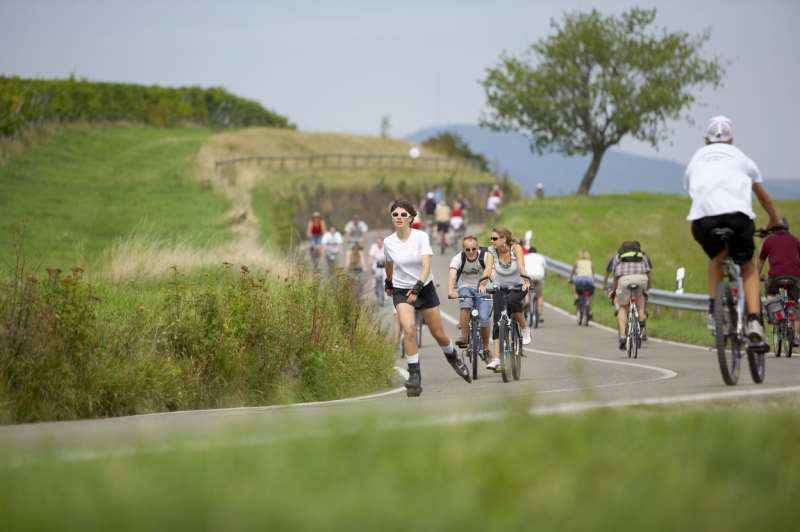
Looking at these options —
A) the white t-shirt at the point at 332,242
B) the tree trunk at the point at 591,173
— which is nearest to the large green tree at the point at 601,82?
the tree trunk at the point at 591,173

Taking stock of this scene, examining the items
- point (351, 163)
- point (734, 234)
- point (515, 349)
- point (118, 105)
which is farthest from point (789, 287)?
point (118, 105)

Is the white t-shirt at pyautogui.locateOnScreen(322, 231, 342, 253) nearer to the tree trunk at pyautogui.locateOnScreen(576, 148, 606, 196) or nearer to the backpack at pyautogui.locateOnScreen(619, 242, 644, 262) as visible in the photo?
the backpack at pyautogui.locateOnScreen(619, 242, 644, 262)

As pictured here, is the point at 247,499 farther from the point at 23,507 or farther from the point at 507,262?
the point at 507,262

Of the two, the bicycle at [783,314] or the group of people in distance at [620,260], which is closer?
the group of people in distance at [620,260]

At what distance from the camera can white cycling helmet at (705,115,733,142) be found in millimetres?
9578

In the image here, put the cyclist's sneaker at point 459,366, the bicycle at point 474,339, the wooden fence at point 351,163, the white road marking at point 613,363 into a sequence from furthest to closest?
the wooden fence at point 351,163, the bicycle at point 474,339, the cyclist's sneaker at point 459,366, the white road marking at point 613,363

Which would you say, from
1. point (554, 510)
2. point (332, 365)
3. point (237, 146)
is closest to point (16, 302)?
point (332, 365)

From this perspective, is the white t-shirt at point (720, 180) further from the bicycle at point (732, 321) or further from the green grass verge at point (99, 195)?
the green grass verge at point (99, 195)

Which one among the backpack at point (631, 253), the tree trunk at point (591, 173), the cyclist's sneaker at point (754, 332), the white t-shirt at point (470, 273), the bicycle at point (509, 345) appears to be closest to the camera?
the cyclist's sneaker at point (754, 332)

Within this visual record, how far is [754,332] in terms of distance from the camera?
9617 millimetres

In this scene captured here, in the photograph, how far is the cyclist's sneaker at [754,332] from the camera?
9618mm

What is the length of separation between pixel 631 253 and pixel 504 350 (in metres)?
4.76

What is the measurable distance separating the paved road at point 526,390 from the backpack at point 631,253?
141 centimetres

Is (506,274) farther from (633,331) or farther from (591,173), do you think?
(591,173)
